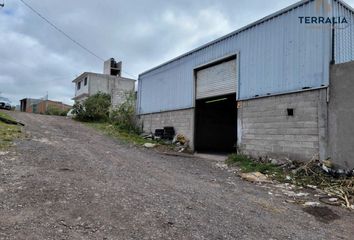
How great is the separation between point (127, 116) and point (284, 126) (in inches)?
455

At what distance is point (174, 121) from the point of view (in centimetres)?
1454

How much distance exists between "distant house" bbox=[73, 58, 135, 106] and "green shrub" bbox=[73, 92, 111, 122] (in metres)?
8.88

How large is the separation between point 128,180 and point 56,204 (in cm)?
209

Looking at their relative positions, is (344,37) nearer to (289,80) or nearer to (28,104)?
(289,80)

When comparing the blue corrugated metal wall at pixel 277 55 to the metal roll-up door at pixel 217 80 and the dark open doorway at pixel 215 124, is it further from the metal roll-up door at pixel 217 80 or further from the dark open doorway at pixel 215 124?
the dark open doorway at pixel 215 124

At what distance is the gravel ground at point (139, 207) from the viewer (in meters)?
4.04

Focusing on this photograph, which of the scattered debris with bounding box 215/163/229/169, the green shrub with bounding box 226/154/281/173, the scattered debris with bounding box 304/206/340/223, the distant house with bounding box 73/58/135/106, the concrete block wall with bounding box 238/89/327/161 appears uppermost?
the distant house with bounding box 73/58/135/106

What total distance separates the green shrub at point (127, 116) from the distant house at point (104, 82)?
36.5 ft

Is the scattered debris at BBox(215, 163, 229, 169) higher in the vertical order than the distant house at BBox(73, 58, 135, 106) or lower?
lower

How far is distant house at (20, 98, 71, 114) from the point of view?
38369mm

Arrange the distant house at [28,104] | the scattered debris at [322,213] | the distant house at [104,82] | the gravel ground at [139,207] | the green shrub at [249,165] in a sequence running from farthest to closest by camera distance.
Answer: the distant house at [28,104] < the distant house at [104,82] < the green shrub at [249,165] < the scattered debris at [322,213] < the gravel ground at [139,207]

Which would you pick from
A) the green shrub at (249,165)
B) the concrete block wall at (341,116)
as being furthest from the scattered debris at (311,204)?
the green shrub at (249,165)

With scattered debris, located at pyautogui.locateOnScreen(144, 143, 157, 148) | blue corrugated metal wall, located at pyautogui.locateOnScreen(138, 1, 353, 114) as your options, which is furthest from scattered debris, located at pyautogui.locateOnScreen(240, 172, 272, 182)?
scattered debris, located at pyautogui.locateOnScreen(144, 143, 157, 148)

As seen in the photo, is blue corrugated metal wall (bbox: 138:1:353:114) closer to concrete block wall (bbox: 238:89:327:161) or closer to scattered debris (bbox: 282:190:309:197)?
concrete block wall (bbox: 238:89:327:161)
